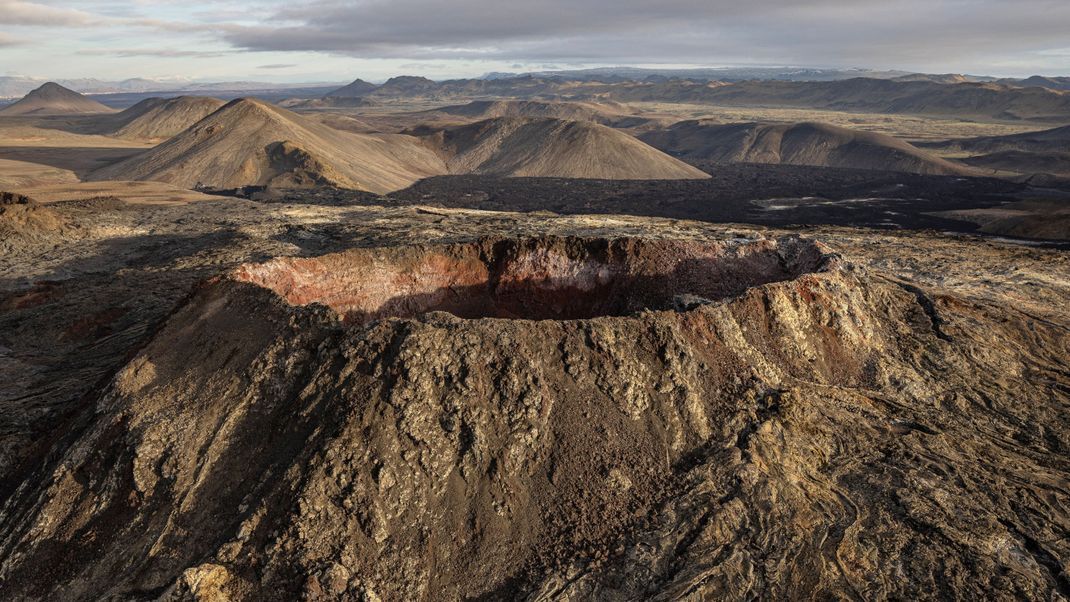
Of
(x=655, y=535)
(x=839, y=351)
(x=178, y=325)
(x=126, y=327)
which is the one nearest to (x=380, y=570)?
(x=655, y=535)

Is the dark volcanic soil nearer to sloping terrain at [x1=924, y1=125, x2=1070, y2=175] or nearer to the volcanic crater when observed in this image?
sloping terrain at [x1=924, y1=125, x2=1070, y2=175]

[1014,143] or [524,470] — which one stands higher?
[1014,143]

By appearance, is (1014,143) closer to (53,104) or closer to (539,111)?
(539,111)

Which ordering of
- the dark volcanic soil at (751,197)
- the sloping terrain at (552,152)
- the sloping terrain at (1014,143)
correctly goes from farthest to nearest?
the sloping terrain at (1014,143) < the sloping terrain at (552,152) < the dark volcanic soil at (751,197)

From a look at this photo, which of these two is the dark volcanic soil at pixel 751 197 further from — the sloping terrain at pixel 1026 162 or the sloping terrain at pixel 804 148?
the sloping terrain at pixel 1026 162

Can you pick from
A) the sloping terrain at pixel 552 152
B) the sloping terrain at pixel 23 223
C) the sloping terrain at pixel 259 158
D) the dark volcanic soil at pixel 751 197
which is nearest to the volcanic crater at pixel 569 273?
the sloping terrain at pixel 23 223

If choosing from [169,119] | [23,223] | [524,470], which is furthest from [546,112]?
[524,470]

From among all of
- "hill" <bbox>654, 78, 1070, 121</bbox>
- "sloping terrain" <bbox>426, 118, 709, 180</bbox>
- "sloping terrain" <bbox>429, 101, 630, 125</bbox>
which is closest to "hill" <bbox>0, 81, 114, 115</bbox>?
"sloping terrain" <bbox>429, 101, 630, 125</bbox>
